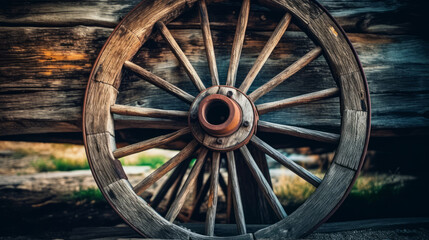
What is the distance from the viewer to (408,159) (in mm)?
3061

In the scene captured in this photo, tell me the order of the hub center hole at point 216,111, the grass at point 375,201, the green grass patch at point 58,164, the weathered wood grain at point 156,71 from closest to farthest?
the hub center hole at point 216,111, the weathered wood grain at point 156,71, the grass at point 375,201, the green grass patch at point 58,164

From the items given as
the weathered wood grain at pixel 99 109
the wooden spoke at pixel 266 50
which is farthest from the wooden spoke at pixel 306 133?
the weathered wood grain at pixel 99 109

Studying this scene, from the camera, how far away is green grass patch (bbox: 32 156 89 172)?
4.31 m

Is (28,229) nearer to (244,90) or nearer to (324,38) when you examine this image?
(244,90)

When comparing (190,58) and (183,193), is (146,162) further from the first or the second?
(183,193)

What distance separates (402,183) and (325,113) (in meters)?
1.62

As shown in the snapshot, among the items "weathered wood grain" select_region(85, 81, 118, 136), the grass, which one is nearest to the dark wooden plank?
"weathered wood grain" select_region(85, 81, 118, 136)

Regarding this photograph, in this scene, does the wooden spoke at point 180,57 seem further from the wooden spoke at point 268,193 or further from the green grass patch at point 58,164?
the green grass patch at point 58,164

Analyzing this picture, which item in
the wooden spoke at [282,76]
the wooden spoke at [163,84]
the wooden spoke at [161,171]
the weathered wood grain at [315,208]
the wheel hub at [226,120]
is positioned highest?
the wooden spoke at [163,84]

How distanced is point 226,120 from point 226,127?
4 centimetres

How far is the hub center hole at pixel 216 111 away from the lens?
142cm

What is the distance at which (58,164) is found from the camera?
442cm

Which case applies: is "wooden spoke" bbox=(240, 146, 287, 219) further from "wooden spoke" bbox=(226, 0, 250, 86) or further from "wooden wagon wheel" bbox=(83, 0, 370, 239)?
"wooden spoke" bbox=(226, 0, 250, 86)

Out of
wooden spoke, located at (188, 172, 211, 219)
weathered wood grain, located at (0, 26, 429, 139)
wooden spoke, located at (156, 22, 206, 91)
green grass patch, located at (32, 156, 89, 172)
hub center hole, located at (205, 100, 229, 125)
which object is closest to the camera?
hub center hole, located at (205, 100, 229, 125)
